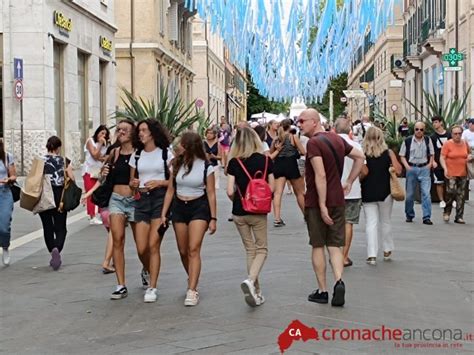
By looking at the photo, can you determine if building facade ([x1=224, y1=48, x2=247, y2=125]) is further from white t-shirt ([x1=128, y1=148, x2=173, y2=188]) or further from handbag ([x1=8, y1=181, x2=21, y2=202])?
white t-shirt ([x1=128, y1=148, x2=173, y2=188])

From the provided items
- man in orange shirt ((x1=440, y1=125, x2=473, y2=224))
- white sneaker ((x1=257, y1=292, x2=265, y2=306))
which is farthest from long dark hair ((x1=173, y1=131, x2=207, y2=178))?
man in orange shirt ((x1=440, y1=125, x2=473, y2=224))

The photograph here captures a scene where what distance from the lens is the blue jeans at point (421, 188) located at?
1414 centimetres

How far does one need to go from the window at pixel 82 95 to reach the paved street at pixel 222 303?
18901 mm

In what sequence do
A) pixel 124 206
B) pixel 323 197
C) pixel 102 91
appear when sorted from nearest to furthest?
pixel 323 197 < pixel 124 206 < pixel 102 91

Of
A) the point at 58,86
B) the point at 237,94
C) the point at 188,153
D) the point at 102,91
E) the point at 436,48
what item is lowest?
the point at 188,153

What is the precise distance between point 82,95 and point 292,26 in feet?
37.2

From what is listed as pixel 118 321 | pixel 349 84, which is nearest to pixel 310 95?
pixel 118 321

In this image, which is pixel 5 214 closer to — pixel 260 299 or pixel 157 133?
pixel 157 133

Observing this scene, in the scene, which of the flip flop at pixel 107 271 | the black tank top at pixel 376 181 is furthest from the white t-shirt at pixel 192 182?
the black tank top at pixel 376 181

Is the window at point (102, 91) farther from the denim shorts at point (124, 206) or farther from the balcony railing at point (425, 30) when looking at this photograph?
the denim shorts at point (124, 206)

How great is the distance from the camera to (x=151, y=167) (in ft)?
26.7

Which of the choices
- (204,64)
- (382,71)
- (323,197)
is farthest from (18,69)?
(382,71)

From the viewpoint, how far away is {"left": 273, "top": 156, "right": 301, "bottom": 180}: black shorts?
1386 cm

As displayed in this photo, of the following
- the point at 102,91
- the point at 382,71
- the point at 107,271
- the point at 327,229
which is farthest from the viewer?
the point at 382,71
